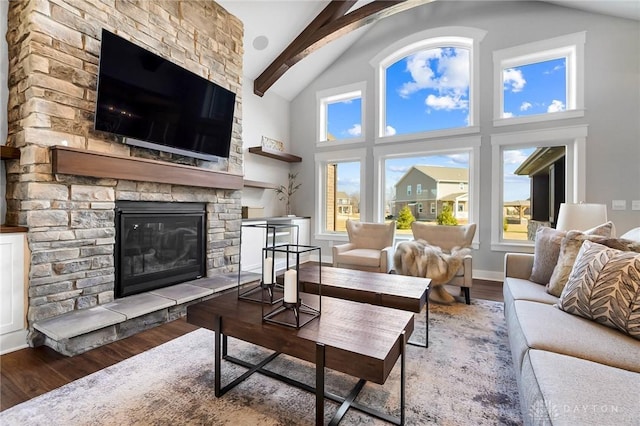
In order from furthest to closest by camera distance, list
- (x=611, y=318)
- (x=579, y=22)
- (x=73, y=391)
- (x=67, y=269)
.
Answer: (x=579, y=22), (x=67, y=269), (x=73, y=391), (x=611, y=318)

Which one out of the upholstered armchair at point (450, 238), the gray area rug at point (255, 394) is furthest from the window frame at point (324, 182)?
the gray area rug at point (255, 394)

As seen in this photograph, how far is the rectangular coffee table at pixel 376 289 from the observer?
6.61ft

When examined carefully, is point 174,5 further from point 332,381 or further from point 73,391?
point 332,381

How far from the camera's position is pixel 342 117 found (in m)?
5.72

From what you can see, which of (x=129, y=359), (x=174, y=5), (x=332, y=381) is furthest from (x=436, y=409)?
(x=174, y=5)

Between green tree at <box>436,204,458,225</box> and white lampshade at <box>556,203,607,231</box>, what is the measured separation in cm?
166

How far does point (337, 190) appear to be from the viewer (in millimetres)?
5812

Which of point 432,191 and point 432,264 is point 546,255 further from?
point 432,191

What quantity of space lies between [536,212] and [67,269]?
219 inches

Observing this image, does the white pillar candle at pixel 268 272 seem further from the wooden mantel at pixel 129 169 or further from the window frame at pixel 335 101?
the window frame at pixel 335 101

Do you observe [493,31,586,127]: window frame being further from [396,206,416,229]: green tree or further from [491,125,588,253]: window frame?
[396,206,416,229]: green tree

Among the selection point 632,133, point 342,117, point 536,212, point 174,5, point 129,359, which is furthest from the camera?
point 342,117

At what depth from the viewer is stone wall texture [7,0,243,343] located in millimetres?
2154

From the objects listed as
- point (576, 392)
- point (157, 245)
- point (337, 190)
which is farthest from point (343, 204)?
point (576, 392)
